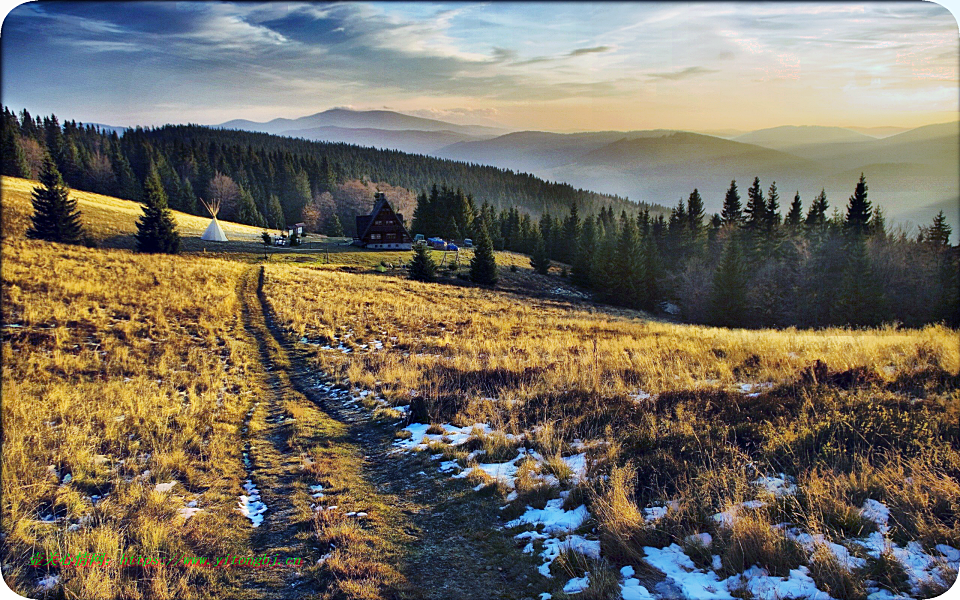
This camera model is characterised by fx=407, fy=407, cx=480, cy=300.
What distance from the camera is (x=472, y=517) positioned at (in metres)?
5.02

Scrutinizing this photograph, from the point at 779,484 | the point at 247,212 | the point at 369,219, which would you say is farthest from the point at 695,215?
the point at 247,212

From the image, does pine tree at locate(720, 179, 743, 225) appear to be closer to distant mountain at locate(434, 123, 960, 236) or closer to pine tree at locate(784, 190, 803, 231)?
distant mountain at locate(434, 123, 960, 236)

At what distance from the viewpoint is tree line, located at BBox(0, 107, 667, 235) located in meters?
82.7

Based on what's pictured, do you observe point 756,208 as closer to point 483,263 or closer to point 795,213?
point 795,213

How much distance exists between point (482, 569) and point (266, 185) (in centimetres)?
13003

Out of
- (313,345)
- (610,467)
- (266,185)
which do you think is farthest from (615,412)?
(266,185)

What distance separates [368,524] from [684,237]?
7591cm

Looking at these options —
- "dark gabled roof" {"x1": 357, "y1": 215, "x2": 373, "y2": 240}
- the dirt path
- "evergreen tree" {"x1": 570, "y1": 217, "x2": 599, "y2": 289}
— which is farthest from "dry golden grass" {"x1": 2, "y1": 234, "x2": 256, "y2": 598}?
"evergreen tree" {"x1": 570, "y1": 217, "x2": 599, "y2": 289}

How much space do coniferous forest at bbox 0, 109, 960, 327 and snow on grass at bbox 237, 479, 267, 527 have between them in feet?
34.5

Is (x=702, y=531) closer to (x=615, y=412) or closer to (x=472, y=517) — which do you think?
(x=472, y=517)

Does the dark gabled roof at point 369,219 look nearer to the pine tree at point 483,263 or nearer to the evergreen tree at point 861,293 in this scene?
the pine tree at point 483,263

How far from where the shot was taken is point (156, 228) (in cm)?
4475

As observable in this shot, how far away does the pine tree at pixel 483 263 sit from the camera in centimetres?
4841

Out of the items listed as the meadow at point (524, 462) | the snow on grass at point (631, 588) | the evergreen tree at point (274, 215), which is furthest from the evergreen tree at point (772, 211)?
the evergreen tree at point (274, 215)
